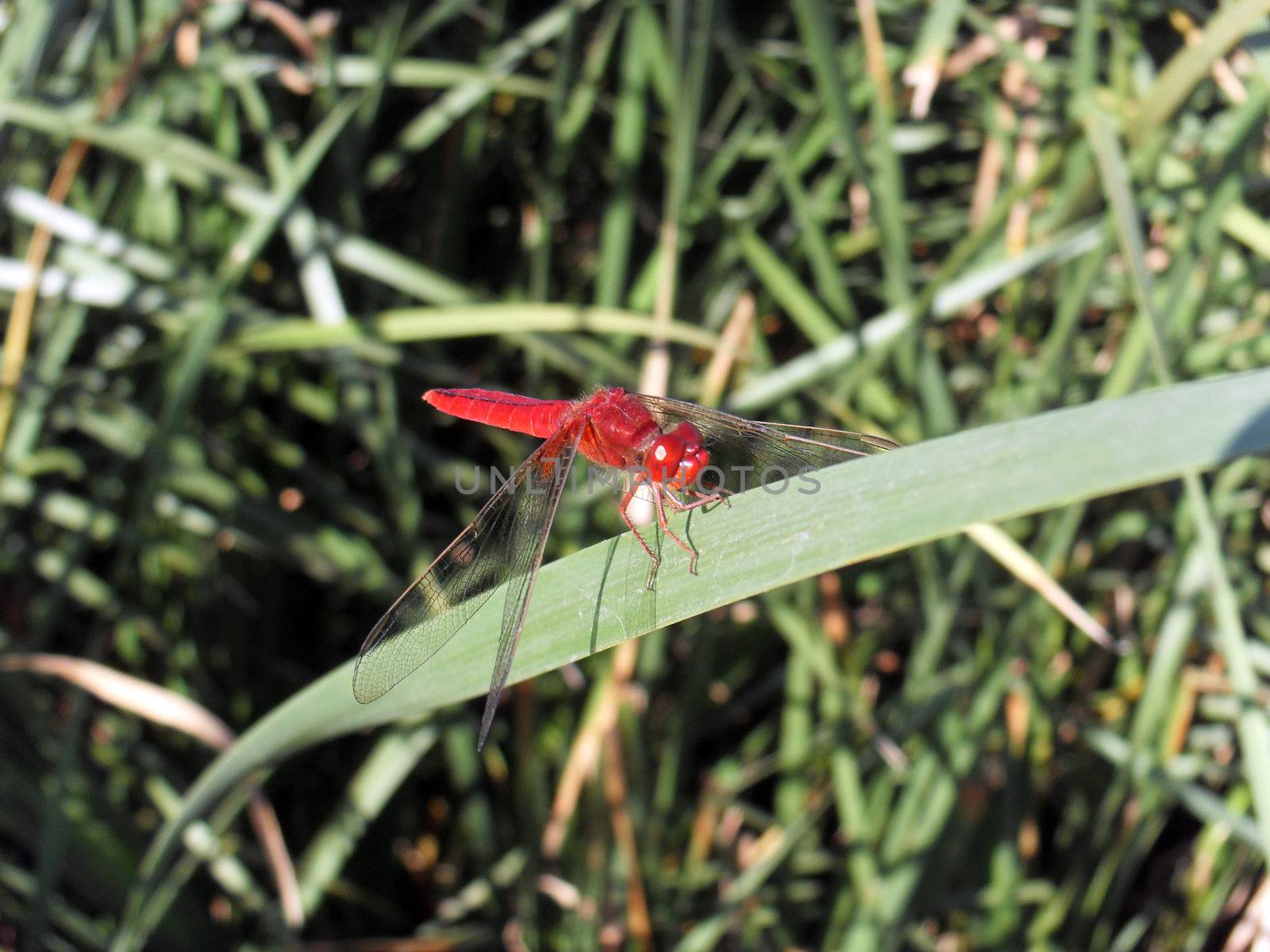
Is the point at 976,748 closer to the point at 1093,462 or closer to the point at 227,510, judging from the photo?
the point at 1093,462

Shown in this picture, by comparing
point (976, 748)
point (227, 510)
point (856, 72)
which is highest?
point (856, 72)

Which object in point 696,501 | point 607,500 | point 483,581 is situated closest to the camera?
point 483,581

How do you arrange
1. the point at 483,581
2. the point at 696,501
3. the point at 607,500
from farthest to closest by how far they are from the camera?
the point at 607,500, the point at 696,501, the point at 483,581

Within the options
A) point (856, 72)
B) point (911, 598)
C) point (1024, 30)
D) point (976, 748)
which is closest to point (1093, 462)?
point (976, 748)

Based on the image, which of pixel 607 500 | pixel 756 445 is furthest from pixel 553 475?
pixel 607 500

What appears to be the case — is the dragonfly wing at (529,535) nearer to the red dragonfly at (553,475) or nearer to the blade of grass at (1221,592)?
the red dragonfly at (553,475)

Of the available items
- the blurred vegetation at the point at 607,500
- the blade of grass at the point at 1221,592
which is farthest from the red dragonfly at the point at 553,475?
the blade of grass at the point at 1221,592

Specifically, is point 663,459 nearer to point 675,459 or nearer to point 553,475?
point 675,459
